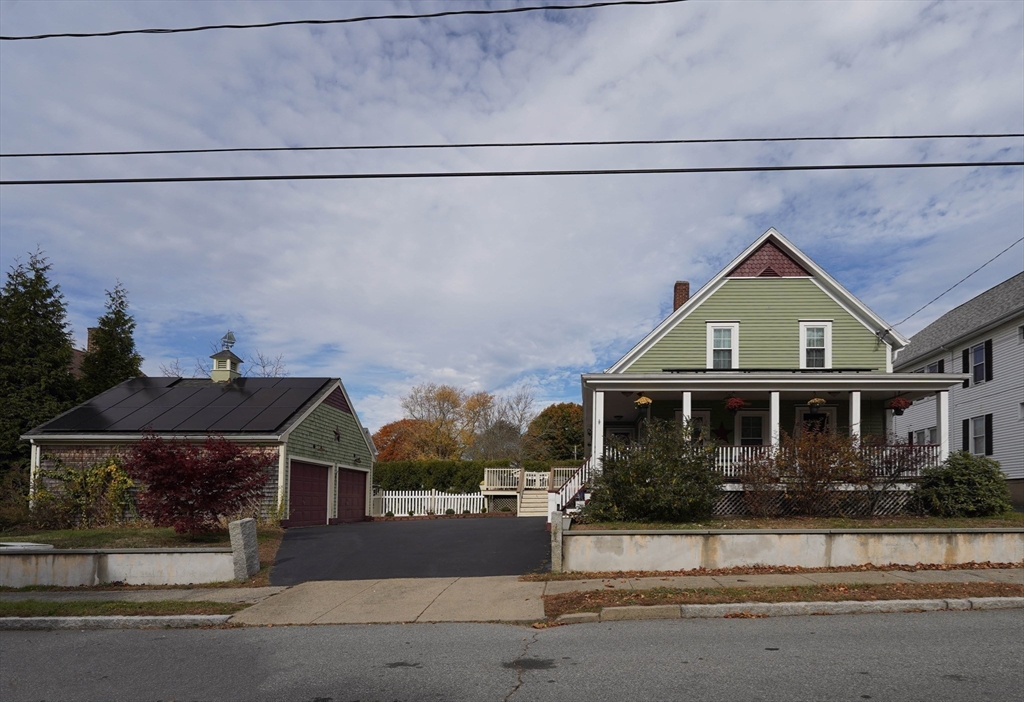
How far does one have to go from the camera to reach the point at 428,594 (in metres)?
12.2

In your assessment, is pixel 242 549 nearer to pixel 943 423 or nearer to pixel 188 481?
pixel 188 481

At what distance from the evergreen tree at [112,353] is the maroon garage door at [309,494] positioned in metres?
12.7

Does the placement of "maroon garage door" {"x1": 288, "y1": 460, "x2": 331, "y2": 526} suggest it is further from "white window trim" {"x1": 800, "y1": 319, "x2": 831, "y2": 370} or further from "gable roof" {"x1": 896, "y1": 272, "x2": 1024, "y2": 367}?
"gable roof" {"x1": 896, "y1": 272, "x2": 1024, "y2": 367}

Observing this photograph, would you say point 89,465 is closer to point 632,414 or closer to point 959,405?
point 632,414

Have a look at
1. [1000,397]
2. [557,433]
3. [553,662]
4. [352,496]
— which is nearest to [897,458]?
[553,662]

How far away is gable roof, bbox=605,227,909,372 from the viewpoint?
2295 centimetres

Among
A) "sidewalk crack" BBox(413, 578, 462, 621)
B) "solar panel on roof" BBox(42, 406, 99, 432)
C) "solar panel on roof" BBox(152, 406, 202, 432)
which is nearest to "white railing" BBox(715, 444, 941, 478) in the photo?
"sidewalk crack" BBox(413, 578, 462, 621)

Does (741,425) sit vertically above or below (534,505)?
above

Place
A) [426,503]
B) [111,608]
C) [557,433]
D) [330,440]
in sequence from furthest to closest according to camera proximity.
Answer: [557,433] → [426,503] → [330,440] → [111,608]

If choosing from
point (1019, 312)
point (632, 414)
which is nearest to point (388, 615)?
point (632, 414)

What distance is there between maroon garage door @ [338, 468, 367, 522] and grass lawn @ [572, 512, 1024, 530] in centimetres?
1356

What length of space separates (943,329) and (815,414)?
14.2 m

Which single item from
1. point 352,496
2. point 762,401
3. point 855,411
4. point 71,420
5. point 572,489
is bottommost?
point 352,496

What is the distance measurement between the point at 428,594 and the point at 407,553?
15.2 feet
